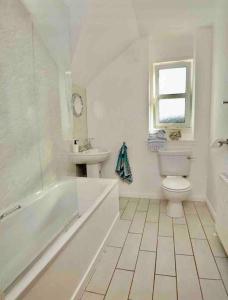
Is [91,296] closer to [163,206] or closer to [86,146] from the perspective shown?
[163,206]

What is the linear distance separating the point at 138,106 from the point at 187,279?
2.19m

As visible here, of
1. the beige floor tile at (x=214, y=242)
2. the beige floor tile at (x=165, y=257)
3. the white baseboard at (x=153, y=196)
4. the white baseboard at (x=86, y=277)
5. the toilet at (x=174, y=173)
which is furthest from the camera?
the white baseboard at (x=153, y=196)

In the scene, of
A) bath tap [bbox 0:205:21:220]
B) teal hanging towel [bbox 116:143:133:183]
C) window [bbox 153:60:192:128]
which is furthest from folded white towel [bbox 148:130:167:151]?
bath tap [bbox 0:205:21:220]

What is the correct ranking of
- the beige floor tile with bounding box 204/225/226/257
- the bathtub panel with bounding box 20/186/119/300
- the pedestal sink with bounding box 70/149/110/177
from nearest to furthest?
the bathtub panel with bounding box 20/186/119/300 < the beige floor tile with bounding box 204/225/226/257 < the pedestal sink with bounding box 70/149/110/177

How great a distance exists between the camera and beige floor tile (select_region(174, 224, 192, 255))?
6.19 ft

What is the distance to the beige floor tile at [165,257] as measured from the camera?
1629 mm

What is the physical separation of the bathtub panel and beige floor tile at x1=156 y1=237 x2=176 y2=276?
53 centimetres

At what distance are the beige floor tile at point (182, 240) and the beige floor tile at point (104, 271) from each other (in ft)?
1.87

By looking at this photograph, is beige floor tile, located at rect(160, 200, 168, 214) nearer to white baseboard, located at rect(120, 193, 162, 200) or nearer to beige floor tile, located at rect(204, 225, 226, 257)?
white baseboard, located at rect(120, 193, 162, 200)

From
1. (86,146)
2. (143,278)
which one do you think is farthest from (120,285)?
(86,146)

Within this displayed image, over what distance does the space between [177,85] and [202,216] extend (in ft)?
6.05

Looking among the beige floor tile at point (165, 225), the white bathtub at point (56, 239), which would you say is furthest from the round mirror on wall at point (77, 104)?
the beige floor tile at point (165, 225)

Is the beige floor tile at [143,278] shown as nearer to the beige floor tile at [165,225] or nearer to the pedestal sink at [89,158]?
the beige floor tile at [165,225]

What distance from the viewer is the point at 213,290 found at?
1431mm
